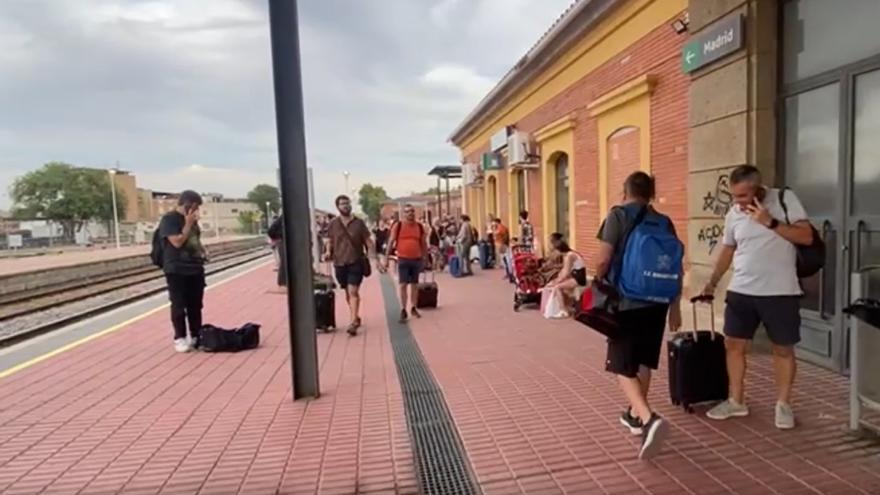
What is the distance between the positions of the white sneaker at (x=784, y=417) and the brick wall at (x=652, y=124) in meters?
3.73

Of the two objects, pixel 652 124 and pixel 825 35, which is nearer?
pixel 825 35

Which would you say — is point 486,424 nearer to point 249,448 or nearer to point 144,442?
point 249,448

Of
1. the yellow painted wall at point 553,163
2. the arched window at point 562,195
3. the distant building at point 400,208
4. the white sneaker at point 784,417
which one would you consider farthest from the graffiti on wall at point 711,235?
the distant building at point 400,208

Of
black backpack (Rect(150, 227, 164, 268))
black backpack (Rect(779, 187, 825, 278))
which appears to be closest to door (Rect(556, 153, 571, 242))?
black backpack (Rect(150, 227, 164, 268))

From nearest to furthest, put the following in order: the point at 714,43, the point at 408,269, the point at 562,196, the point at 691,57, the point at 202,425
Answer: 1. the point at 202,425
2. the point at 714,43
3. the point at 691,57
4. the point at 408,269
5. the point at 562,196

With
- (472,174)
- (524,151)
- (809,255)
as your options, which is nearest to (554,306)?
(809,255)

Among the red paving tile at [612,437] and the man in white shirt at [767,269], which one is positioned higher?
the man in white shirt at [767,269]

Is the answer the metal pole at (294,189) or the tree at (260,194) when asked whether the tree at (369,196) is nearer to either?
the tree at (260,194)

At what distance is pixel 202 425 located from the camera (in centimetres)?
420

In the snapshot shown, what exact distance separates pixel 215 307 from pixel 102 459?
7.33 meters

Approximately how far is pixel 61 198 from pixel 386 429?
87004 millimetres

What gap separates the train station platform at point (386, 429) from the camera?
317 cm

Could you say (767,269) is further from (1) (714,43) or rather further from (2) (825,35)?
(1) (714,43)

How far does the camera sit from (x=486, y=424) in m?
3.97
